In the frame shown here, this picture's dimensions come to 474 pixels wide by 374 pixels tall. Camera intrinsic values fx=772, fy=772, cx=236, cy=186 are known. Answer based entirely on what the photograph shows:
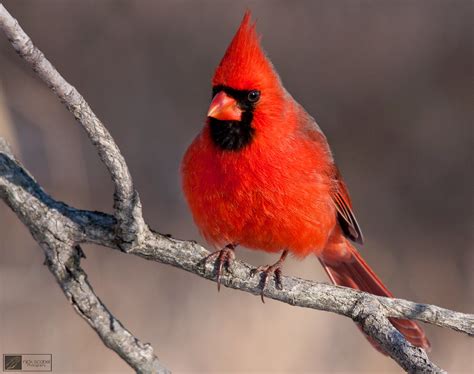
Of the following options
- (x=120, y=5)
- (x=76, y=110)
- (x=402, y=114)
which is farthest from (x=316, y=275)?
(x=76, y=110)

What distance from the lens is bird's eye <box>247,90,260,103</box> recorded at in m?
2.58

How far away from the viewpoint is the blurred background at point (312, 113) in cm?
398

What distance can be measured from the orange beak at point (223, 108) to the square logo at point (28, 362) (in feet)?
4.49

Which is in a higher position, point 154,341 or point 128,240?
point 128,240

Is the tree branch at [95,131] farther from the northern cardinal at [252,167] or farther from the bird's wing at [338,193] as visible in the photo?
the bird's wing at [338,193]

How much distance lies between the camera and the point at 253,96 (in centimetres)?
260

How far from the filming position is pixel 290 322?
159 inches

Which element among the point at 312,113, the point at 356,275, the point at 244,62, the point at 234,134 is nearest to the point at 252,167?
the point at 234,134

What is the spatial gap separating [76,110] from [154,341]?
221cm

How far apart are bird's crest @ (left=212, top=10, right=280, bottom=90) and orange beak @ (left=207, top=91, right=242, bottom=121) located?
0.14 ft

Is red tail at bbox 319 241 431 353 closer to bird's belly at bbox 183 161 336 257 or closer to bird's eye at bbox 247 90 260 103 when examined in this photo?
bird's belly at bbox 183 161 336 257

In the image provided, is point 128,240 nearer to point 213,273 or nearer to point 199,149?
point 213,273

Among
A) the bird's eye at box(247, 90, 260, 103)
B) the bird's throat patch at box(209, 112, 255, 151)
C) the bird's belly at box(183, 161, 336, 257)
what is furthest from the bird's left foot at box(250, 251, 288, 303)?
the bird's eye at box(247, 90, 260, 103)

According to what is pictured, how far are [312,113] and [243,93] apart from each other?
2191 mm
